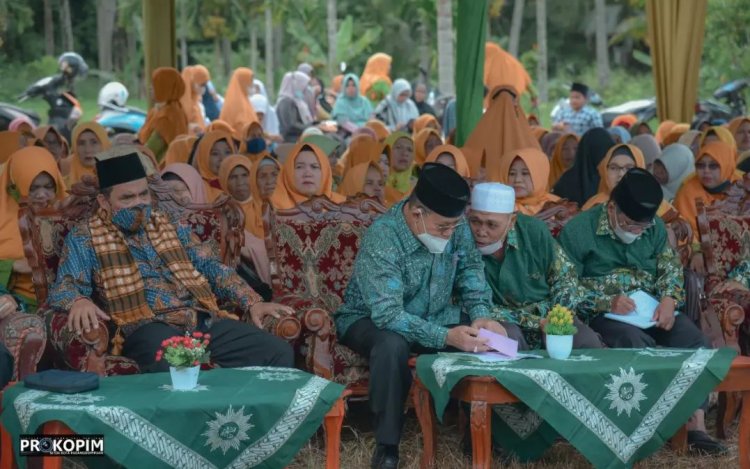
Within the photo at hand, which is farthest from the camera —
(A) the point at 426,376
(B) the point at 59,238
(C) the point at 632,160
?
(C) the point at 632,160

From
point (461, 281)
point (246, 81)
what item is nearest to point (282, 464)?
point (461, 281)

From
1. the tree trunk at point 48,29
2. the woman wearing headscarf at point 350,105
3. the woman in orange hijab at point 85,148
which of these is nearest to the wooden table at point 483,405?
the woman in orange hijab at point 85,148

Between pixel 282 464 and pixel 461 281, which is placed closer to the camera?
pixel 282 464

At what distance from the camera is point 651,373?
4707mm

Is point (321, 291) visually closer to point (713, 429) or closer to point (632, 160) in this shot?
point (713, 429)

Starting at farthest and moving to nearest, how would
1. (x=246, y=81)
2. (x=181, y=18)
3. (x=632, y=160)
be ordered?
(x=181, y=18) < (x=246, y=81) < (x=632, y=160)

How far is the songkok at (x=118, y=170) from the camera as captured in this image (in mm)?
5301

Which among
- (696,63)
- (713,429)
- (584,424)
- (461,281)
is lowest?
(713,429)

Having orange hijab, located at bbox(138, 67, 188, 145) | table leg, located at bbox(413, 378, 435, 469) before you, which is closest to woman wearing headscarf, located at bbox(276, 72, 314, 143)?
→ orange hijab, located at bbox(138, 67, 188, 145)

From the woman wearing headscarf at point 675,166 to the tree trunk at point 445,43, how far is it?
9.98 m

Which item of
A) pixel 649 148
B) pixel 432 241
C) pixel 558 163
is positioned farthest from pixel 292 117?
pixel 432 241

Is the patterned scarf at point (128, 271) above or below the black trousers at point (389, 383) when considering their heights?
above

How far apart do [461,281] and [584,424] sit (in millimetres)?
998

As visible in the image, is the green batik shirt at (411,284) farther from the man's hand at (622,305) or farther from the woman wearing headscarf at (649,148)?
the woman wearing headscarf at (649,148)
